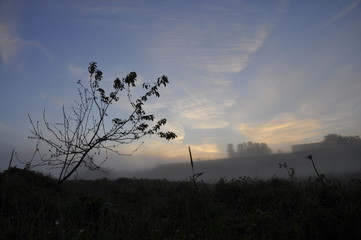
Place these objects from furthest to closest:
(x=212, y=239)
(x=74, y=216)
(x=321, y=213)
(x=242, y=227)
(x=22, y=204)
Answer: (x=22, y=204)
(x=74, y=216)
(x=242, y=227)
(x=321, y=213)
(x=212, y=239)

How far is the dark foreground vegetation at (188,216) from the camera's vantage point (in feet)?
10.1

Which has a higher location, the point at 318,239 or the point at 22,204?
the point at 22,204

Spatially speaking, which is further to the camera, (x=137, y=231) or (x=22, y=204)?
(x=22, y=204)

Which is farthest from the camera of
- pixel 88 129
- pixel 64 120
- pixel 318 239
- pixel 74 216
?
pixel 88 129

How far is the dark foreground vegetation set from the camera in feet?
10.1

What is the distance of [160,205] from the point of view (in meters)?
6.88

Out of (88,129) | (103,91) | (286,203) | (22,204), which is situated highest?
(103,91)

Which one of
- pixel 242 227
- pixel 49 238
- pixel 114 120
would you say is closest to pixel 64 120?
pixel 114 120

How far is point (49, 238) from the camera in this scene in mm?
2959

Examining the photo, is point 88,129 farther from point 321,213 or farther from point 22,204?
point 321,213

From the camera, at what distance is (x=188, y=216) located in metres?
3.68

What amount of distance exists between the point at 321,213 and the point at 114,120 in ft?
32.2

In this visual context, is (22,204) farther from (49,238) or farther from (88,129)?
(88,129)

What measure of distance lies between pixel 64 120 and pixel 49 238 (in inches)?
334
